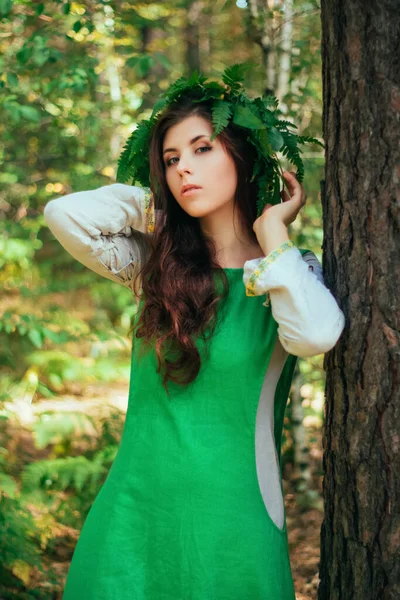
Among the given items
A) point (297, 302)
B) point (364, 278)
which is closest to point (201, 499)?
point (297, 302)

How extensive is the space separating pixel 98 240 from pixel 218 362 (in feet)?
1.66

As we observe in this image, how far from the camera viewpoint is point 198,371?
1.88m

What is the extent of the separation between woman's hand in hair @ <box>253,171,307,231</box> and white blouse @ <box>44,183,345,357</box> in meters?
0.13

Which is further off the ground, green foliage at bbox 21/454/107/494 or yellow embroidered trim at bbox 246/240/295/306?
yellow embroidered trim at bbox 246/240/295/306

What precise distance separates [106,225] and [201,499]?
823 mm

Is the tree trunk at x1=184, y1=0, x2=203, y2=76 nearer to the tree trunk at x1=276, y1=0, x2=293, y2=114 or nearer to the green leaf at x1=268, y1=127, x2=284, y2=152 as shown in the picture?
the tree trunk at x1=276, y1=0, x2=293, y2=114

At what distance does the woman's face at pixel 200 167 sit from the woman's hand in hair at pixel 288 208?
0.15 m

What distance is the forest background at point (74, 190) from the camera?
350 centimetres

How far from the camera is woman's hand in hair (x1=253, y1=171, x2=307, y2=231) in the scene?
1.88 meters

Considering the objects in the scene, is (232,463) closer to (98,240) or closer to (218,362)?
(218,362)

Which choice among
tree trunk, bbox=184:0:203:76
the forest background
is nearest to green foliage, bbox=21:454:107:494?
the forest background

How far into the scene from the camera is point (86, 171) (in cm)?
465

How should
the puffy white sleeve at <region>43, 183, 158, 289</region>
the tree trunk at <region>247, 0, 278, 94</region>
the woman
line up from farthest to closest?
1. the tree trunk at <region>247, 0, 278, 94</region>
2. the puffy white sleeve at <region>43, 183, 158, 289</region>
3. the woman

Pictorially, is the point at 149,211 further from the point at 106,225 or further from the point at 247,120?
the point at 247,120
